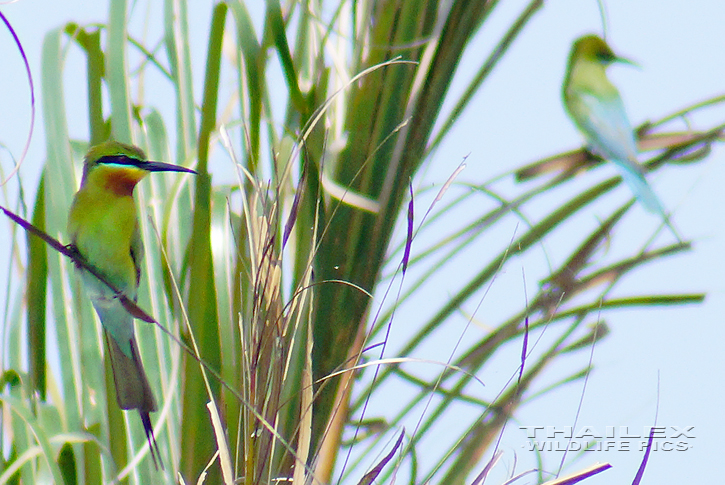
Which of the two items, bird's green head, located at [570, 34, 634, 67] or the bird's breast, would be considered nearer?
the bird's breast

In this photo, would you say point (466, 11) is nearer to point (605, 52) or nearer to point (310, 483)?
point (310, 483)

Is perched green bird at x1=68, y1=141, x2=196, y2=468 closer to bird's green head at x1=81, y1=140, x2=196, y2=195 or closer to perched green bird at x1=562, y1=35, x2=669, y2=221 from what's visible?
bird's green head at x1=81, y1=140, x2=196, y2=195

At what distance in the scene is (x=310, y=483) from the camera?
411 millimetres

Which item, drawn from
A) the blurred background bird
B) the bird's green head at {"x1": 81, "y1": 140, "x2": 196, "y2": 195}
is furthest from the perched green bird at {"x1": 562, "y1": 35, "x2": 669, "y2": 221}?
the bird's green head at {"x1": 81, "y1": 140, "x2": 196, "y2": 195}

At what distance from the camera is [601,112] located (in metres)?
1.19

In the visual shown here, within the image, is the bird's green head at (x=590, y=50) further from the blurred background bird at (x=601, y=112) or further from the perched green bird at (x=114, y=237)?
the perched green bird at (x=114, y=237)

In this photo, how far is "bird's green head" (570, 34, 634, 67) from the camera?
1.43 metres

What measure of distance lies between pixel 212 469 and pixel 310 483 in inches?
7.9

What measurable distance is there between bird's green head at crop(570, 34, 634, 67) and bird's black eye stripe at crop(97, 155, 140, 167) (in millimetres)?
1045

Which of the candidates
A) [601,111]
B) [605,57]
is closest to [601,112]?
[601,111]

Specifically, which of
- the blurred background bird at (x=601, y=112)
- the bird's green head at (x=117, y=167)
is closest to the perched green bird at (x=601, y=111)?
the blurred background bird at (x=601, y=112)

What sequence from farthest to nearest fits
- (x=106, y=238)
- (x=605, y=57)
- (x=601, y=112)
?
(x=605, y=57) < (x=601, y=112) < (x=106, y=238)

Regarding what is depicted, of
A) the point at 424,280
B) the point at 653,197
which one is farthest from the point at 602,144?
the point at 424,280

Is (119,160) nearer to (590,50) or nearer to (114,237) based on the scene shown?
(114,237)
